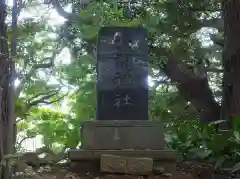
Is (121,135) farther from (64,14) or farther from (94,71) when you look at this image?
(64,14)

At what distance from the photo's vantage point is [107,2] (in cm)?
624

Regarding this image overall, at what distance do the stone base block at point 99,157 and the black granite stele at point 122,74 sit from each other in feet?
1.79

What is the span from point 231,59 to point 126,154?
9.79 feet

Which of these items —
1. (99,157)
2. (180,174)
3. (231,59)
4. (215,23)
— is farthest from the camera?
(215,23)

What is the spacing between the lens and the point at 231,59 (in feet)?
21.4

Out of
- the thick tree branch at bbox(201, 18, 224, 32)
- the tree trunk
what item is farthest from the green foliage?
the tree trunk

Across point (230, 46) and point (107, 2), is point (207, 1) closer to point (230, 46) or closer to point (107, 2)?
point (230, 46)

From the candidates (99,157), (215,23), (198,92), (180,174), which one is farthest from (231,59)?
(99,157)

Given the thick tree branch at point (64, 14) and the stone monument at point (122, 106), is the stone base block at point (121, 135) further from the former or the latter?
the thick tree branch at point (64, 14)

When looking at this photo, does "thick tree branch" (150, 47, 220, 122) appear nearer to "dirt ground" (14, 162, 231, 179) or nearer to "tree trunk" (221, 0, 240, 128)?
"tree trunk" (221, 0, 240, 128)

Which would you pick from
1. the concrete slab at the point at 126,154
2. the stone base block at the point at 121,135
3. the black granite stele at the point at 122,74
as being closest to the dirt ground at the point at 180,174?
the concrete slab at the point at 126,154

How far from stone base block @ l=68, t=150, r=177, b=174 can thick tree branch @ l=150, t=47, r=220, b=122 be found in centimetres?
350

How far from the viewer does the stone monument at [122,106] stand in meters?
4.62

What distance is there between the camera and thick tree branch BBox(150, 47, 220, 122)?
800cm
